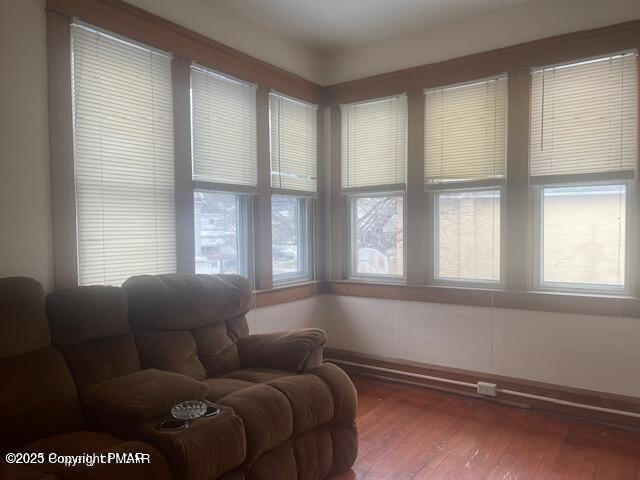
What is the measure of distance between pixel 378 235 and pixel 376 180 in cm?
48

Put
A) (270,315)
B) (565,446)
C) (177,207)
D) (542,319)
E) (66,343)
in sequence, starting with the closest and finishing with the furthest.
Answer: (66,343)
(565,446)
(177,207)
(542,319)
(270,315)

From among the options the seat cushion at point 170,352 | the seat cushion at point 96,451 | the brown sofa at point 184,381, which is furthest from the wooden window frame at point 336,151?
the seat cushion at point 96,451

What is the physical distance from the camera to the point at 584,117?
3.12 metres

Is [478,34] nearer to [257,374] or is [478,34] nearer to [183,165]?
[183,165]

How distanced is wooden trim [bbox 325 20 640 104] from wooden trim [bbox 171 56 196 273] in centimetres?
160

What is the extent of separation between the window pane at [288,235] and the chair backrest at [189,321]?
0.96 metres

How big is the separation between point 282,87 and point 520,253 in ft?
7.45

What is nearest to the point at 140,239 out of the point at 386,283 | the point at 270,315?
the point at 270,315

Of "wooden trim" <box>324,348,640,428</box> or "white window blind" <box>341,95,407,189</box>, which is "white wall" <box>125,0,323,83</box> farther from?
"wooden trim" <box>324,348,640,428</box>

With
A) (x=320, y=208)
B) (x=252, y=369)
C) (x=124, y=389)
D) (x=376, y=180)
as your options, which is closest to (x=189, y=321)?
(x=252, y=369)

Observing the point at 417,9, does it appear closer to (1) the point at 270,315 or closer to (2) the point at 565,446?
(1) the point at 270,315

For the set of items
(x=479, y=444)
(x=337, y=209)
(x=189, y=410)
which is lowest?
(x=479, y=444)

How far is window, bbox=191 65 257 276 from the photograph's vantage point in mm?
3182

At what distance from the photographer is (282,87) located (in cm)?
385
